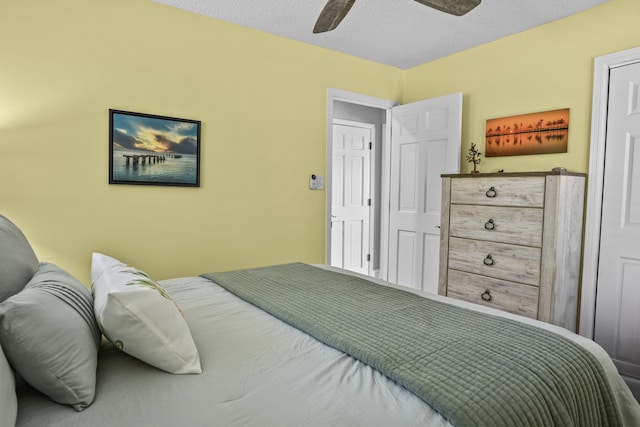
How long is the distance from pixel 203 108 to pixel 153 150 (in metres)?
0.50

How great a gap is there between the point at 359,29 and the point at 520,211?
1880mm

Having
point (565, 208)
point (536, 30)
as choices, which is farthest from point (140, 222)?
point (536, 30)

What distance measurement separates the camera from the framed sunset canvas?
9.42 ft

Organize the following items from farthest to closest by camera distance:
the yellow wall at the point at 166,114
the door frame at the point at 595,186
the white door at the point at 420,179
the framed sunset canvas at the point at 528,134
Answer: the white door at the point at 420,179 < the framed sunset canvas at the point at 528,134 < the door frame at the point at 595,186 < the yellow wall at the point at 166,114

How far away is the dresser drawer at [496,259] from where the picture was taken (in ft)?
8.36

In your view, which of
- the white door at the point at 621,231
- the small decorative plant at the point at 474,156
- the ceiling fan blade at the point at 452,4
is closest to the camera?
the ceiling fan blade at the point at 452,4

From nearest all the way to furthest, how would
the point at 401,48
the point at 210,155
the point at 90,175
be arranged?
1. the point at 90,175
2. the point at 210,155
3. the point at 401,48

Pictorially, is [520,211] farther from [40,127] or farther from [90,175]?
[40,127]

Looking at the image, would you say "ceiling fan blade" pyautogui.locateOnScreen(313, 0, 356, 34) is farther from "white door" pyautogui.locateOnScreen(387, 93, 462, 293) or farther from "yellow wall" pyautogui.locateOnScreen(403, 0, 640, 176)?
"yellow wall" pyautogui.locateOnScreen(403, 0, 640, 176)

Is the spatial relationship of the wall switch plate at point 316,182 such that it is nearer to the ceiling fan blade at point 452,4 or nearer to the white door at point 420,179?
the white door at point 420,179

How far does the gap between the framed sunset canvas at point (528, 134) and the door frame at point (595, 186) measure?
212 mm

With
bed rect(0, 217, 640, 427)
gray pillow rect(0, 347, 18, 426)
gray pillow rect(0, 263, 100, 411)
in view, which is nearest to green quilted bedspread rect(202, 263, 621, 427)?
bed rect(0, 217, 640, 427)

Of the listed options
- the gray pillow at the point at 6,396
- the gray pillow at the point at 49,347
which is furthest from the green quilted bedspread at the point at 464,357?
the gray pillow at the point at 6,396

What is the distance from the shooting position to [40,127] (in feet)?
7.84
